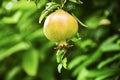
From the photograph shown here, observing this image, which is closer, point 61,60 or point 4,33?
point 61,60

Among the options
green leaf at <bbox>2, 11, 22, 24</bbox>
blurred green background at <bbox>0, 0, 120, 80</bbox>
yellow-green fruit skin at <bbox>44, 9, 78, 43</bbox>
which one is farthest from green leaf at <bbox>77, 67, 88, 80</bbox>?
yellow-green fruit skin at <bbox>44, 9, 78, 43</bbox>

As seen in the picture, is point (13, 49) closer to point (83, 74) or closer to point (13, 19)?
point (13, 19)

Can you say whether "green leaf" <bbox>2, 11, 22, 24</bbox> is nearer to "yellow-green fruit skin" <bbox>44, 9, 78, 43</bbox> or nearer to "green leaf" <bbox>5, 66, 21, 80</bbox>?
"green leaf" <bbox>5, 66, 21, 80</bbox>

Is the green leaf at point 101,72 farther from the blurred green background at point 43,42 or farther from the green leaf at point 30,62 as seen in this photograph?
the green leaf at point 30,62

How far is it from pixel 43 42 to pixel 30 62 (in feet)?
0.68

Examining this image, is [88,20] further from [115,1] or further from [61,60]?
[61,60]

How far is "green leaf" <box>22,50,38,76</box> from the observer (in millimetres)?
2756

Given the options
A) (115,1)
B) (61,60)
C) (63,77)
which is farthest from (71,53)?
(61,60)

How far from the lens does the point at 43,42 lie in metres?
2.95

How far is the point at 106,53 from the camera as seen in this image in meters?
2.42

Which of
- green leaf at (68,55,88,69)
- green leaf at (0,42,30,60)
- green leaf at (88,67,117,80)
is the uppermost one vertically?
green leaf at (88,67,117,80)

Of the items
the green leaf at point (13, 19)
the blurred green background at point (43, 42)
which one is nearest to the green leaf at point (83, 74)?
the blurred green background at point (43, 42)

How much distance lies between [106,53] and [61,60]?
149 cm

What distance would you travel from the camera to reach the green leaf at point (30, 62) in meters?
2.76
